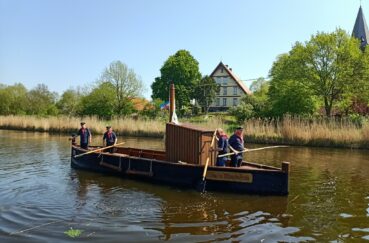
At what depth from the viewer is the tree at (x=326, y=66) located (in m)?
33.6

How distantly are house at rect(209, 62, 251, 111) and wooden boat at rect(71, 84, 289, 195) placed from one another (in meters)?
59.8

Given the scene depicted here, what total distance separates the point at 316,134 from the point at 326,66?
11.0 metres

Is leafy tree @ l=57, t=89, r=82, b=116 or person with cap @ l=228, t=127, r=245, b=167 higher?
leafy tree @ l=57, t=89, r=82, b=116

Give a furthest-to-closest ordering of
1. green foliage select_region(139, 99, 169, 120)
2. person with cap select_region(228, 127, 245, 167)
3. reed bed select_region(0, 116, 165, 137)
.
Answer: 1. green foliage select_region(139, 99, 169, 120)
2. reed bed select_region(0, 116, 165, 137)
3. person with cap select_region(228, 127, 245, 167)

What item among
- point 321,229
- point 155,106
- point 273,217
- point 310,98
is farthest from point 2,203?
point 155,106

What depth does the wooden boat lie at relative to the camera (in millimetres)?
10961

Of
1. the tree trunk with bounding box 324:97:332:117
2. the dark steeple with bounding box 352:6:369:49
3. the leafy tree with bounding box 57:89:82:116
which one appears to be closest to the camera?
the tree trunk with bounding box 324:97:332:117

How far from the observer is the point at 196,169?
38.2ft

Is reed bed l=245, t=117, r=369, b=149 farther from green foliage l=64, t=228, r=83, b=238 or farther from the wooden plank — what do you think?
green foliage l=64, t=228, r=83, b=238

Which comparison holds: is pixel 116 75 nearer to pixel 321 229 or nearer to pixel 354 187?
pixel 354 187

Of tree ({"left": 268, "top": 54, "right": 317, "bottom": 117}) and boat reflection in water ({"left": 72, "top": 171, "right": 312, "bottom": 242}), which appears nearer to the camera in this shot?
boat reflection in water ({"left": 72, "top": 171, "right": 312, "bottom": 242})

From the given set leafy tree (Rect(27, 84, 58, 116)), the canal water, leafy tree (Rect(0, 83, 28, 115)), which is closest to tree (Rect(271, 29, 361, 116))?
the canal water

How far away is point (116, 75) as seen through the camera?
5612 centimetres

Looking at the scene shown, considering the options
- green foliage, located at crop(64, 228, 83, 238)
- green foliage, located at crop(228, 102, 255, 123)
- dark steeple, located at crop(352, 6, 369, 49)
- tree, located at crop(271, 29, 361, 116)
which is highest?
dark steeple, located at crop(352, 6, 369, 49)
